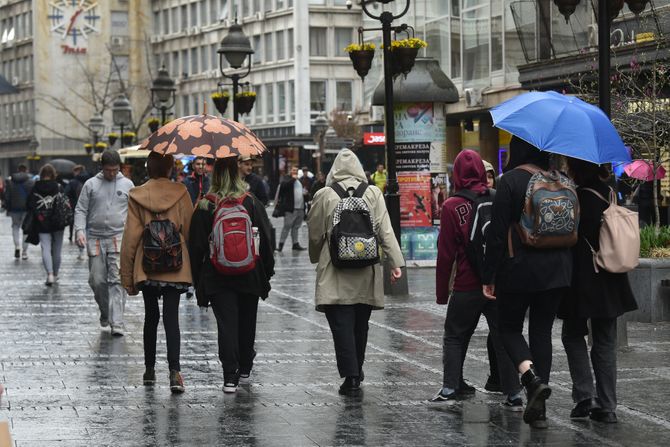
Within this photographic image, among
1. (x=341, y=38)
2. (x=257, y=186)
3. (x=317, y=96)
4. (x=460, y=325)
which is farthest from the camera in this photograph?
(x=341, y=38)

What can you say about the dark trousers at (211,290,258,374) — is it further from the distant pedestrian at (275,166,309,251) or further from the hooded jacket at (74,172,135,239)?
the distant pedestrian at (275,166,309,251)

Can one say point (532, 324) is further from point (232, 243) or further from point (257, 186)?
point (257, 186)

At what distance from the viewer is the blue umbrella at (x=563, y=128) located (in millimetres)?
9047

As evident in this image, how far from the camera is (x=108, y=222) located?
1462cm

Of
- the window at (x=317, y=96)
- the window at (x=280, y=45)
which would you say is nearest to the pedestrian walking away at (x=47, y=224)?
the window at (x=317, y=96)

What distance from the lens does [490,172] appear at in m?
11.1

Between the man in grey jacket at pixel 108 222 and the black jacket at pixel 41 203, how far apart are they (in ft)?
24.5

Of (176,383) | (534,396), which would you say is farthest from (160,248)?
(534,396)

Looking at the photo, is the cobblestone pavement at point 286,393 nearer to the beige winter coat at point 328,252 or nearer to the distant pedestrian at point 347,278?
the distant pedestrian at point 347,278

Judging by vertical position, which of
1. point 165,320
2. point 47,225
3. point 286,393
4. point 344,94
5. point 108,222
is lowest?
point 286,393

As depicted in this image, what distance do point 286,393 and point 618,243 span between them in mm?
2789

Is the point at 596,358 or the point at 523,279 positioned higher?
the point at 523,279

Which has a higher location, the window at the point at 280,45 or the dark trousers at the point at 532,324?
the window at the point at 280,45

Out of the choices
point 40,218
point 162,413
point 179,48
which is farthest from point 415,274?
point 179,48
